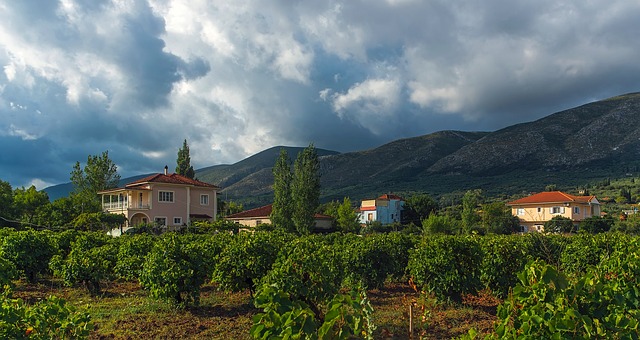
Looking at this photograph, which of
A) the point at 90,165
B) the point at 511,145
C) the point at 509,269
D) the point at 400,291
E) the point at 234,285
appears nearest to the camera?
the point at 234,285

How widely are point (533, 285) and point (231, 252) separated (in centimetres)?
800

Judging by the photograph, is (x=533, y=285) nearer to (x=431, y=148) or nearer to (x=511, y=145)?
(x=511, y=145)

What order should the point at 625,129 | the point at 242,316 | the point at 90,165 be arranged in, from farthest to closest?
the point at 625,129, the point at 90,165, the point at 242,316

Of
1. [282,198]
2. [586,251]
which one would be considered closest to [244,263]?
[586,251]

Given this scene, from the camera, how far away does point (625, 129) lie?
10506 centimetres

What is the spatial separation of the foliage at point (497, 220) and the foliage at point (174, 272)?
46906 mm

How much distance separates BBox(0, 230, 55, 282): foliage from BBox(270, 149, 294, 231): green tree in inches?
1182

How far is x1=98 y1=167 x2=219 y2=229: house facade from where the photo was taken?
41.3m

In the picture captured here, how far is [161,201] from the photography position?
42.0 m

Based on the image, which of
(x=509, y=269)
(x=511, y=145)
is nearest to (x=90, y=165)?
(x=509, y=269)

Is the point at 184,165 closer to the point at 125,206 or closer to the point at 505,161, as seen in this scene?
the point at 125,206

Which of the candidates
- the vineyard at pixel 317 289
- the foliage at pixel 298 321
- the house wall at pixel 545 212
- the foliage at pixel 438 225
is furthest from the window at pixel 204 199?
the foliage at pixel 298 321

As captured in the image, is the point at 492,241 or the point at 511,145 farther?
the point at 511,145

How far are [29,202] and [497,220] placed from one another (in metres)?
48.4
